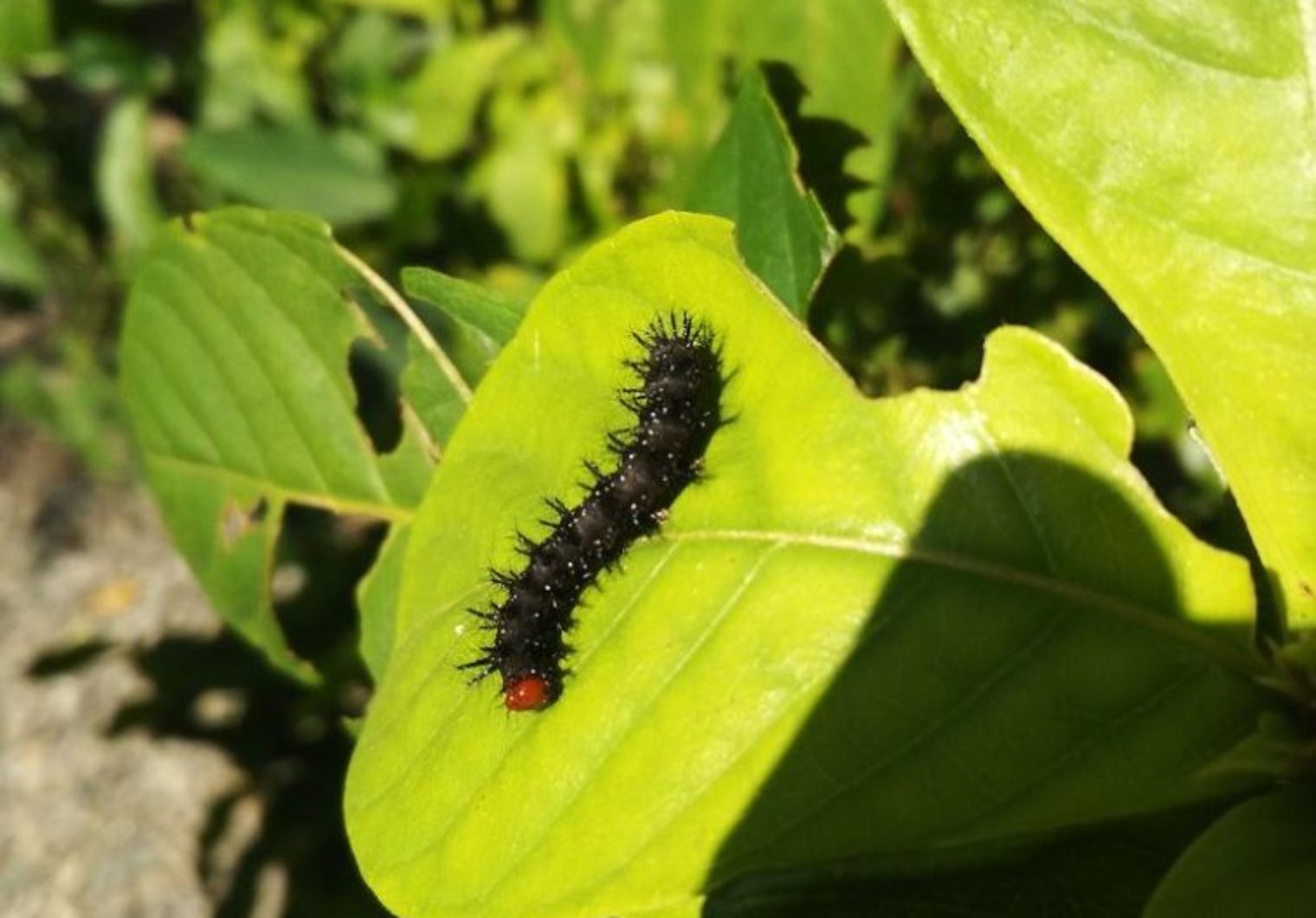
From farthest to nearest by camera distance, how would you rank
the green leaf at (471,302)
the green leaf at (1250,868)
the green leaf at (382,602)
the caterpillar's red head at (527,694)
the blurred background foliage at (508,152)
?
the blurred background foliage at (508,152)
the green leaf at (382,602)
the green leaf at (471,302)
the caterpillar's red head at (527,694)
the green leaf at (1250,868)

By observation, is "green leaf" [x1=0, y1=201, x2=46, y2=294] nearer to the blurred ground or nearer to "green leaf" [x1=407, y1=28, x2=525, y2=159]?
the blurred ground

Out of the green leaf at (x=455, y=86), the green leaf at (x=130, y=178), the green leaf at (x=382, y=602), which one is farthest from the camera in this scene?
the green leaf at (x=130, y=178)

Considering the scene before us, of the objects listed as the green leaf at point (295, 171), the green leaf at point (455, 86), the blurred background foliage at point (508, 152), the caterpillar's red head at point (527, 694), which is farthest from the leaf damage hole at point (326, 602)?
the caterpillar's red head at point (527, 694)

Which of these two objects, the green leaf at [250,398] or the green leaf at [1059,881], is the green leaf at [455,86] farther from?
the green leaf at [1059,881]

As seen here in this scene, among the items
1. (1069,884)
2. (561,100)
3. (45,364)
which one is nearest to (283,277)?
(1069,884)

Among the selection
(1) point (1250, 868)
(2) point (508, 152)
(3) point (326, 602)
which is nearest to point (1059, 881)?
(1) point (1250, 868)

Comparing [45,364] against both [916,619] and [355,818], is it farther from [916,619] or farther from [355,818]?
[916,619]

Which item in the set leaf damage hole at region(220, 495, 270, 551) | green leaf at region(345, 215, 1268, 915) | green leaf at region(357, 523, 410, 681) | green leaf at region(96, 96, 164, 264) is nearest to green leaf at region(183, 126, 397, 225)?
green leaf at region(96, 96, 164, 264)

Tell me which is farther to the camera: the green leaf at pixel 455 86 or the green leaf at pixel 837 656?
the green leaf at pixel 455 86
